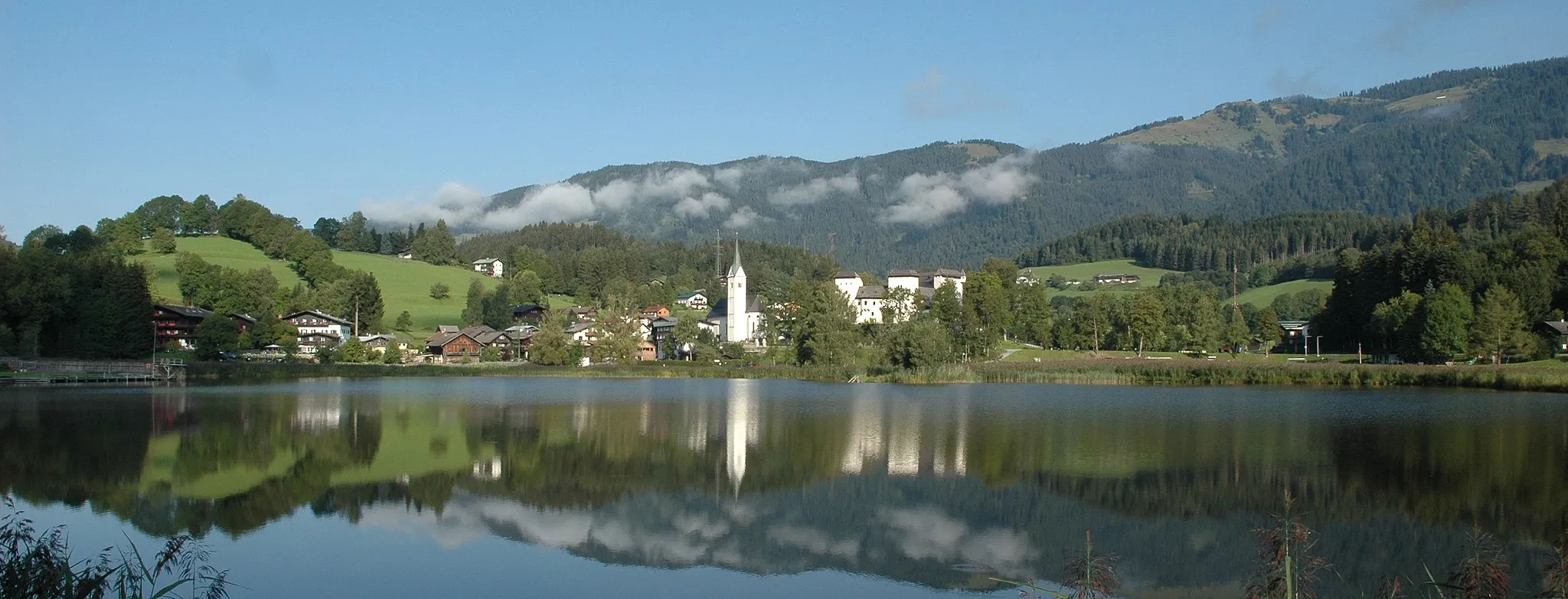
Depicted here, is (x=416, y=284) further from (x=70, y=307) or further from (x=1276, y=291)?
(x=1276, y=291)

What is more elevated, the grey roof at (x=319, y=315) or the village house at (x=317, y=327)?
the grey roof at (x=319, y=315)

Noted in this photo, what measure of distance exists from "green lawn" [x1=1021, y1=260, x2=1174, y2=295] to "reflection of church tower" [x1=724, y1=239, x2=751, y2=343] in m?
44.6

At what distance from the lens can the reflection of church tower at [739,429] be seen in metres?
22.9

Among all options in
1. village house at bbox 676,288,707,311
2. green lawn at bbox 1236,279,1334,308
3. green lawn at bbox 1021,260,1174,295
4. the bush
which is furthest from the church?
the bush

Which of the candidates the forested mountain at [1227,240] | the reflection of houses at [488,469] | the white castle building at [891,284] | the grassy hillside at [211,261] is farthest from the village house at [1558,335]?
the grassy hillside at [211,261]

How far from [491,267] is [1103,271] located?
84.4 metres

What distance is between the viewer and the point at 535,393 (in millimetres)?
47875

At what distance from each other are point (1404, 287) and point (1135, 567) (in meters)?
66.9

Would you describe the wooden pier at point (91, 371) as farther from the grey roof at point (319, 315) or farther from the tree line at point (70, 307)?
the grey roof at point (319, 315)

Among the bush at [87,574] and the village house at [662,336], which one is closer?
the bush at [87,574]

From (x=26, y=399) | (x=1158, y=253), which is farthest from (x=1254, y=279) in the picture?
(x=26, y=399)

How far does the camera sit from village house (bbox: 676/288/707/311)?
431ft

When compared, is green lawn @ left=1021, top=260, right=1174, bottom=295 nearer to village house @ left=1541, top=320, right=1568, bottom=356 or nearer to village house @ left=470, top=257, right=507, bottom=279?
village house @ left=470, top=257, right=507, bottom=279

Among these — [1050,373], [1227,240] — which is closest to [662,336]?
[1050,373]
